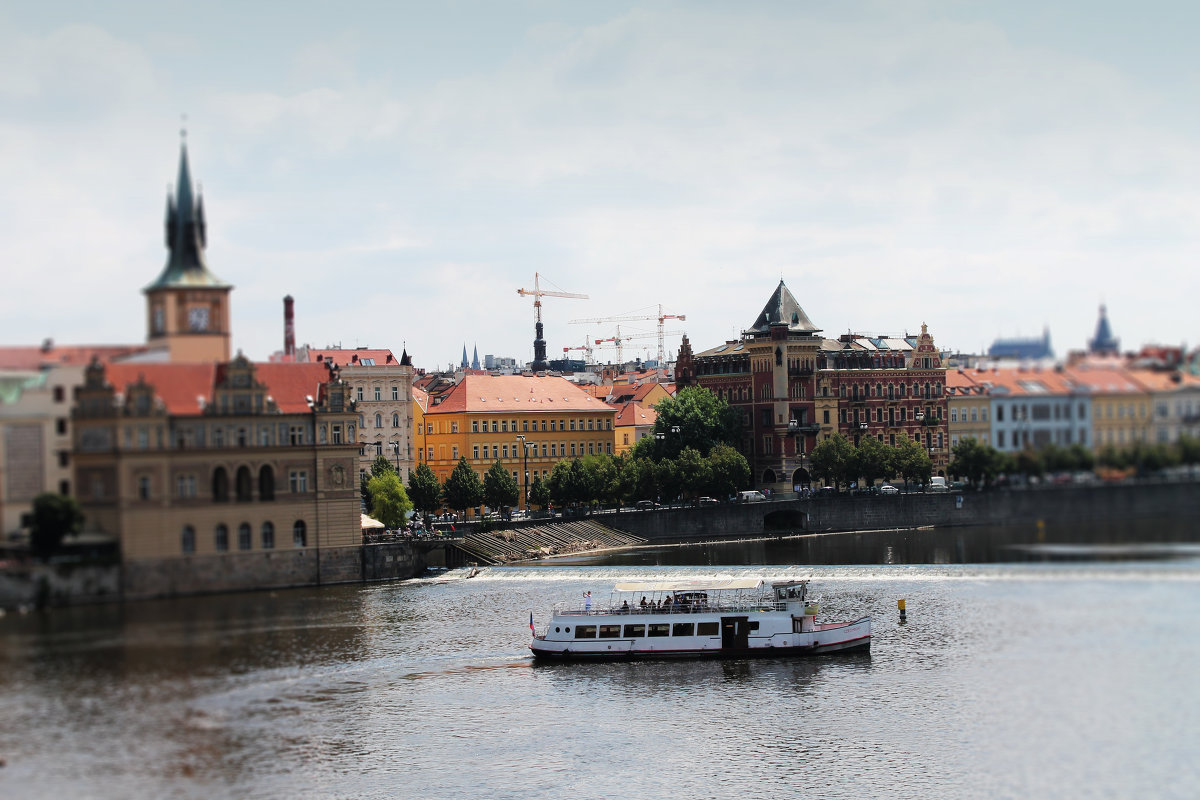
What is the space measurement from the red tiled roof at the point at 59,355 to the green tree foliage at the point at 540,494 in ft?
154

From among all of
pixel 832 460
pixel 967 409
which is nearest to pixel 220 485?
pixel 967 409

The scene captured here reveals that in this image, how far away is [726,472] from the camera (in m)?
59.3

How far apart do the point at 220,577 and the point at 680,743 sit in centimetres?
1325

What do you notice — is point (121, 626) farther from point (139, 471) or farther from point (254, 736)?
point (254, 736)

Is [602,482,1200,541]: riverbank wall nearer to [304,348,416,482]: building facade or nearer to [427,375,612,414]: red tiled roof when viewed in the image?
[304,348,416,482]: building facade

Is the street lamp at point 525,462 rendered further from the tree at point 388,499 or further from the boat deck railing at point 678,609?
the boat deck railing at point 678,609

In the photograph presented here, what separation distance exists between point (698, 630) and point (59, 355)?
75.1 feet

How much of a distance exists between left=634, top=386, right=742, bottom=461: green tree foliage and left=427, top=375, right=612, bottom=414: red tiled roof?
5688 millimetres

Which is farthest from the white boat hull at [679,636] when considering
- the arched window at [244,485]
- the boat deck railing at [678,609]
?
the arched window at [244,485]

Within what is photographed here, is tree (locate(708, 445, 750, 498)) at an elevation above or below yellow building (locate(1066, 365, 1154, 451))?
below

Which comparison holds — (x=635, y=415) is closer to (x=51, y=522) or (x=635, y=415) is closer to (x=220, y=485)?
(x=220, y=485)

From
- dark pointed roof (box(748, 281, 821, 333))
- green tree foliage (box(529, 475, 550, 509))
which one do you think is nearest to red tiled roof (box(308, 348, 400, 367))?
green tree foliage (box(529, 475, 550, 509))

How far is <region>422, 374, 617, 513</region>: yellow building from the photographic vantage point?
6241 cm

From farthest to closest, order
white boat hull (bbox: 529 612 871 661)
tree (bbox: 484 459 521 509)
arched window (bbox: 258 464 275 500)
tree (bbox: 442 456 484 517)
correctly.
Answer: tree (bbox: 484 459 521 509) → tree (bbox: 442 456 484 517) → white boat hull (bbox: 529 612 871 661) → arched window (bbox: 258 464 275 500)
